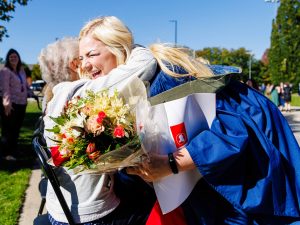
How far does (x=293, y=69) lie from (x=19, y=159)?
1442 inches

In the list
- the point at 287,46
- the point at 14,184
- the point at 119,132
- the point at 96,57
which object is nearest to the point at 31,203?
the point at 14,184

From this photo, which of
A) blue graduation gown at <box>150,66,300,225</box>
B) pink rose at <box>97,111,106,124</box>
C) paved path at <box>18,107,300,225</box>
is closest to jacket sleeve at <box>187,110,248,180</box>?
blue graduation gown at <box>150,66,300,225</box>

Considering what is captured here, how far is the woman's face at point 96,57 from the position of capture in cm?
195

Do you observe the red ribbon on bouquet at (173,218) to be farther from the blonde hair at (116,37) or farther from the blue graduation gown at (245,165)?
the blonde hair at (116,37)

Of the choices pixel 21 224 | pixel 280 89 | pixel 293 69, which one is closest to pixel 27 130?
pixel 21 224

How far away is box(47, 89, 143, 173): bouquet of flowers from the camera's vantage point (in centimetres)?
143

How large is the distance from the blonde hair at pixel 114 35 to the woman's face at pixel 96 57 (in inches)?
1.0

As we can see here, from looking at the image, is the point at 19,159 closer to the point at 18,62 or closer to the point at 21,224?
the point at 18,62

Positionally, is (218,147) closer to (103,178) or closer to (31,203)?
(103,178)

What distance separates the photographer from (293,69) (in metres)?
39.4

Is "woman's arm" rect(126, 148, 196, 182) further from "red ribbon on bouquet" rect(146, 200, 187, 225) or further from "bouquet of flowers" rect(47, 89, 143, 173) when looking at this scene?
"red ribbon on bouquet" rect(146, 200, 187, 225)

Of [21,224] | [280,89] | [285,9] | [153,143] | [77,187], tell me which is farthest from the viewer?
Answer: [285,9]

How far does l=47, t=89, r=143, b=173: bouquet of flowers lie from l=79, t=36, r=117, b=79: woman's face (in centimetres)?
48

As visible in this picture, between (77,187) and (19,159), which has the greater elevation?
(77,187)
